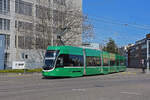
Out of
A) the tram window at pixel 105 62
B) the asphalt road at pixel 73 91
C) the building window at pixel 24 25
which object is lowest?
the asphalt road at pixel 73 91

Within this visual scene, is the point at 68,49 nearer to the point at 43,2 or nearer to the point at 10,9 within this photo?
the point at 43,2

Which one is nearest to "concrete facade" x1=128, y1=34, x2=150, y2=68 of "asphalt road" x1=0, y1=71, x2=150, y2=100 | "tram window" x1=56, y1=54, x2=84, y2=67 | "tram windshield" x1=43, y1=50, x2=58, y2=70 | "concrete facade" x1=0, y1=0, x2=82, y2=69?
"concrete facade" x1=0, y1=0, x2=82, y2=69

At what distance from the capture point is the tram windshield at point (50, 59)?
24.3 metres

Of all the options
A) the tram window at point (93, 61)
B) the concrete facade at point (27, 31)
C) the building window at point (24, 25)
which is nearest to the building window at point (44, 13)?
the concrete facade at point (27, 31)

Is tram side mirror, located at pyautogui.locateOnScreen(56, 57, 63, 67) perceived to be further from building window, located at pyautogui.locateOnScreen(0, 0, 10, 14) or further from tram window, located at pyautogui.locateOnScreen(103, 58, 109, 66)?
building window, located at pyautogui.locateOnScreen(0, 0, 10, 14)

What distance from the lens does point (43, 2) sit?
42188 millimetres

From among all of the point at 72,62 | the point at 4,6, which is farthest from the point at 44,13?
the point at 72,62

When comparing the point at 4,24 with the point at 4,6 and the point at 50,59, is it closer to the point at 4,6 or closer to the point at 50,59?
the point at 4,6

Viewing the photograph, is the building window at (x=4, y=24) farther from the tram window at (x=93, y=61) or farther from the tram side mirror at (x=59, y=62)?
the tram side mirror at (x=59, y=62)

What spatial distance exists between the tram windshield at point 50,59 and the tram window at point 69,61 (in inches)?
20.7

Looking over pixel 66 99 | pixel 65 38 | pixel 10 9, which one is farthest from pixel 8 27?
pixel 66 99

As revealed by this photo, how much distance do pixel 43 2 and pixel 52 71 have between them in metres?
21.0

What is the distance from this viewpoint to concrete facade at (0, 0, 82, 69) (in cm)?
3988

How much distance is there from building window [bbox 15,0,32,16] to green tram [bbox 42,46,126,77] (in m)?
19.6
